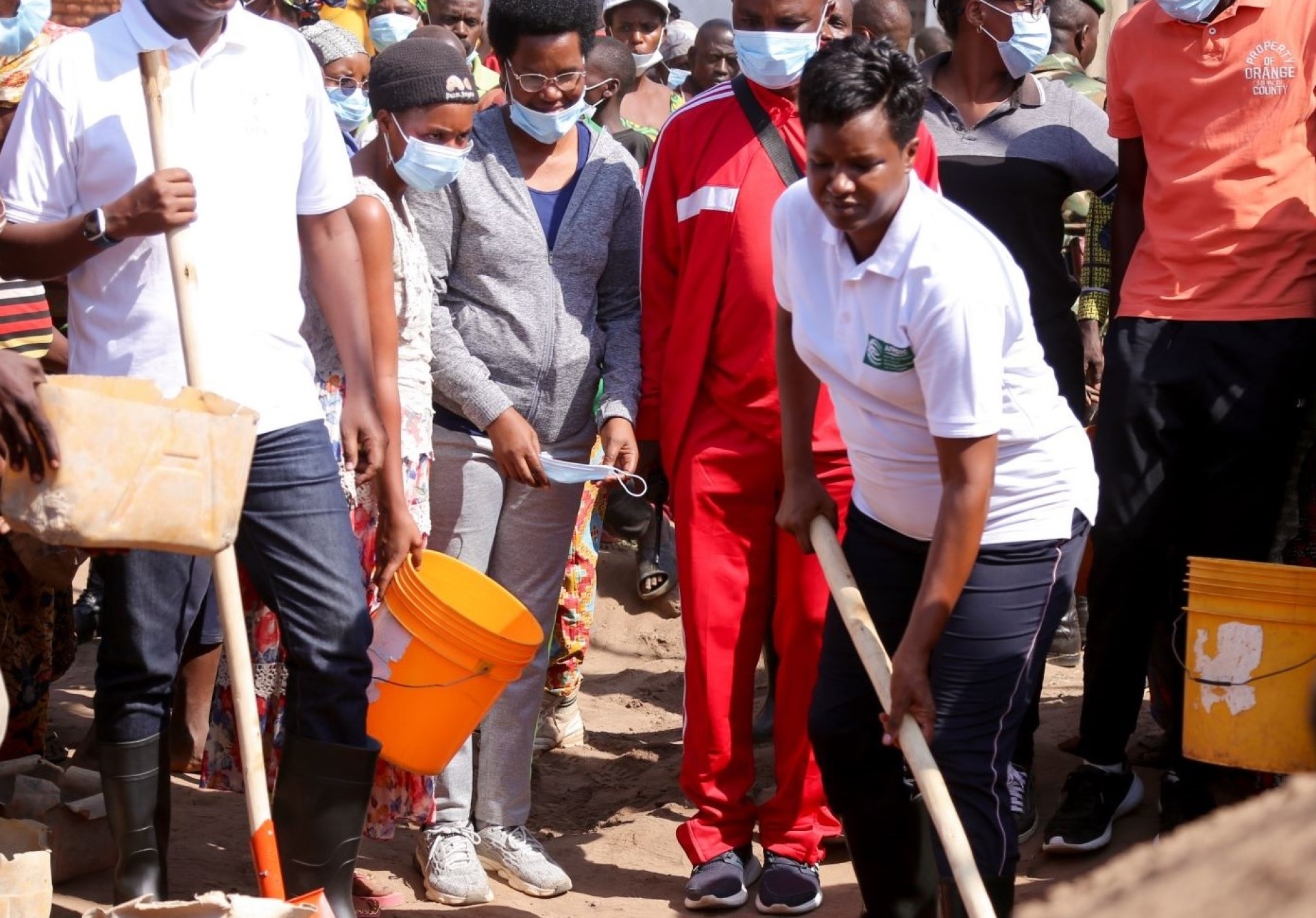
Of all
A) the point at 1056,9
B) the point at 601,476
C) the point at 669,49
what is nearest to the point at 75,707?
the point at 601,476

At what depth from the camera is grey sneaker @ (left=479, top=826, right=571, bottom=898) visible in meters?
4.48

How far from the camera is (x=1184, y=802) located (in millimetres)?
4566

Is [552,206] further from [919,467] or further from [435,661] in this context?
[919,467]

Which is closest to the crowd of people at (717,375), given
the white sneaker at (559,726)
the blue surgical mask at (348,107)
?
the white sneaker at (559,726)

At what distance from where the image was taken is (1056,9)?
7418mm

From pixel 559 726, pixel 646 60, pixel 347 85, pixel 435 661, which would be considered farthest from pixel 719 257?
pixel 646 60

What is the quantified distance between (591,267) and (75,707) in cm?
263

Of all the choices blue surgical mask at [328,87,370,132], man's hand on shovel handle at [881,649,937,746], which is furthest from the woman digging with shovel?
blue surgical mask at [328,87,370,132]

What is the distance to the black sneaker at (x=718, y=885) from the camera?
171 inches

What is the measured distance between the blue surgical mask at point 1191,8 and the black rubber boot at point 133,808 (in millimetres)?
3108

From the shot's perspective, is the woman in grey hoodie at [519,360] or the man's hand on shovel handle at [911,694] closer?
the man's hand on shovel handle at [911,694]

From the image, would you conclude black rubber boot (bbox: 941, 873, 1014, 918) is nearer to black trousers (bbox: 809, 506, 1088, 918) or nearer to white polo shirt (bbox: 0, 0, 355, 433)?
black trousers (bbox: 809, 506, 1088, 918)

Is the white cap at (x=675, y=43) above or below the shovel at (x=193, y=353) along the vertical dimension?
below

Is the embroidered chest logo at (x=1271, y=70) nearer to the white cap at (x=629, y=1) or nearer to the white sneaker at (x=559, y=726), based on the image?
the white sneaker at (x=559, y=726)
